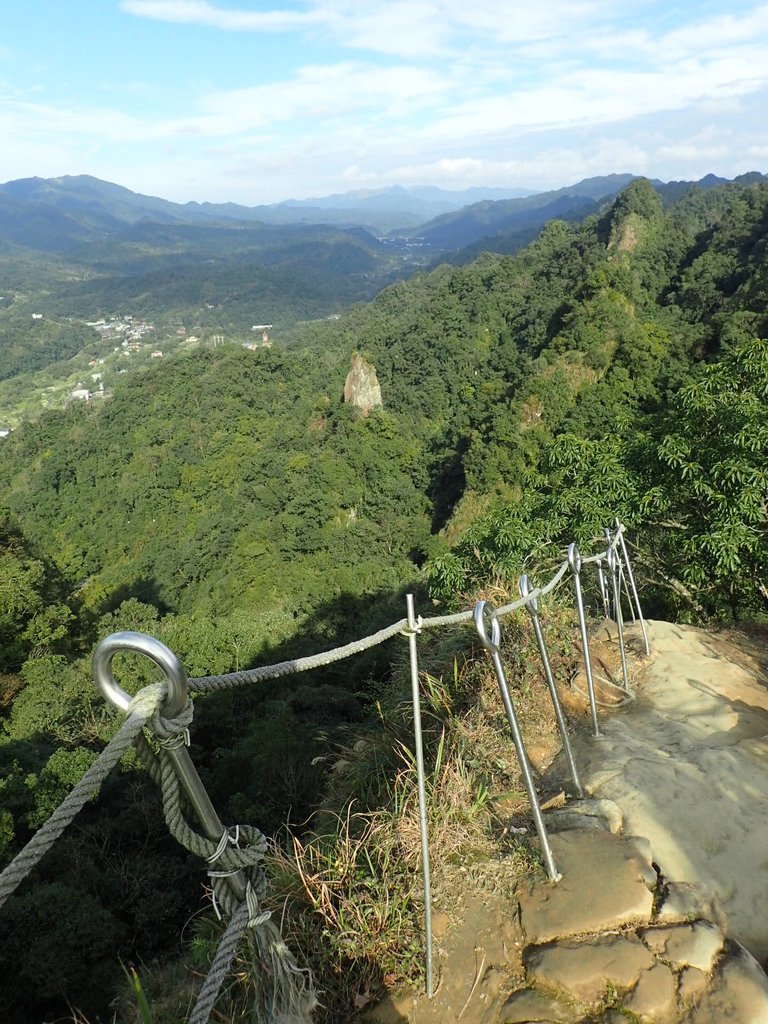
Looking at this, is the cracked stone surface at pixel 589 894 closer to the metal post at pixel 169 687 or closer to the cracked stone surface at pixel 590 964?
the cracked stone surface at pixel 590 964

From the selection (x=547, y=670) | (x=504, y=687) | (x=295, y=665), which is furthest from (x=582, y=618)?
(x=295, y=665)

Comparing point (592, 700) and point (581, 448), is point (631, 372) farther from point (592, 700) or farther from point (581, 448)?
point (592, 700)

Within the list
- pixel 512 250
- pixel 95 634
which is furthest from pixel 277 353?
pixel 512 250

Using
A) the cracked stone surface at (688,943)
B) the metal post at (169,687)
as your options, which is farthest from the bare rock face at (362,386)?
the metal post at (169,687)

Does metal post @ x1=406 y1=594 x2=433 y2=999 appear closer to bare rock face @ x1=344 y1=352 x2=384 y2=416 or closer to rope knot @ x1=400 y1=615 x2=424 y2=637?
rope knot @ x1=400 y1=615 x2=424 y2=637

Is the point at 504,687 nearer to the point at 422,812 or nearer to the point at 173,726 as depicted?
the point at 422,812

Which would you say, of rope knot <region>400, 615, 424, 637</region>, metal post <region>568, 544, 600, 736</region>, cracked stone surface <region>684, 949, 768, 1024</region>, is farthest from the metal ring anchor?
metal post <region>568, 544, 600, 736</region>

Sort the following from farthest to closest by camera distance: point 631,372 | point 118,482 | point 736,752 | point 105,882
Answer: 1. point 118,482
2. point 631,372
3. point 105,882
4. point 736,752
